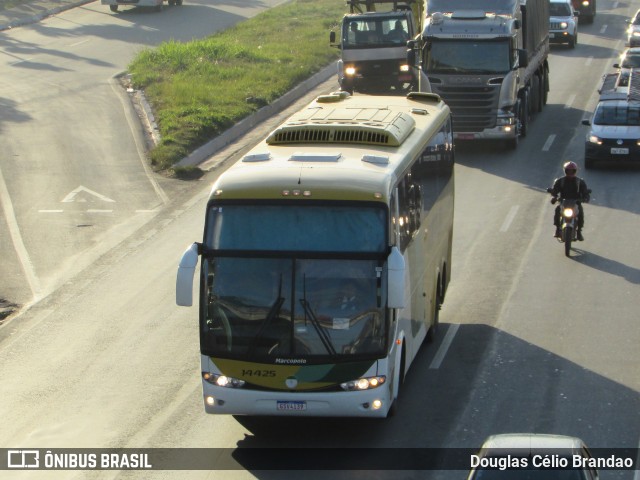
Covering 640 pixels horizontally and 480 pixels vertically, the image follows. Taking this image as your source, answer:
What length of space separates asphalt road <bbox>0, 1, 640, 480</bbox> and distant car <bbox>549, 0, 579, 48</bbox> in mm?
24021

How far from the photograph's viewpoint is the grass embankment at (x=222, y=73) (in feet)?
107

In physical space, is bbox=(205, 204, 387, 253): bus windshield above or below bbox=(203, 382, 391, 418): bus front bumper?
above

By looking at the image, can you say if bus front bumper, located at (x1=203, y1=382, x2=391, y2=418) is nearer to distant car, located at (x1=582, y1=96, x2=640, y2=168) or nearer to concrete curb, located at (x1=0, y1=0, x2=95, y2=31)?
distant car, located at (x1=582, y1=96, x2=640, y2=168)

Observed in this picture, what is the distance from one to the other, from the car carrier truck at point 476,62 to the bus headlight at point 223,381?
18.7 m

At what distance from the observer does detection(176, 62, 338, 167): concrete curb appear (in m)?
30.9

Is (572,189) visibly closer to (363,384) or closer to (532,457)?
(363,384)

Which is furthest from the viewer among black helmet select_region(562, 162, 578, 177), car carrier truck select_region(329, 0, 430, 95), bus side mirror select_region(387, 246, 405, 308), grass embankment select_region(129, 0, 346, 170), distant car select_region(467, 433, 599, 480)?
car carrier truck select_region(329, 0, 430, 95)

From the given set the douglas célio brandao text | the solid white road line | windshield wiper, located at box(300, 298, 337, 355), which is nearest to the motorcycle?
the solid white road line

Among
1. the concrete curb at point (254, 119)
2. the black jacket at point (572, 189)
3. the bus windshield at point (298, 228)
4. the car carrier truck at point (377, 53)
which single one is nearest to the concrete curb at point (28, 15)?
the concrete curb at point (254, 119)

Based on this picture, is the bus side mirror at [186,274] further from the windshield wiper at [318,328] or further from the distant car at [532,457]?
the distant car at [532,457]

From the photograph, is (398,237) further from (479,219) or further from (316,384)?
(479,219)

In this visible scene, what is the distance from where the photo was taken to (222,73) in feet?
131

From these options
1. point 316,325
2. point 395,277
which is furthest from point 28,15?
point 395,277

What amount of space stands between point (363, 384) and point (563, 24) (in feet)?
128
